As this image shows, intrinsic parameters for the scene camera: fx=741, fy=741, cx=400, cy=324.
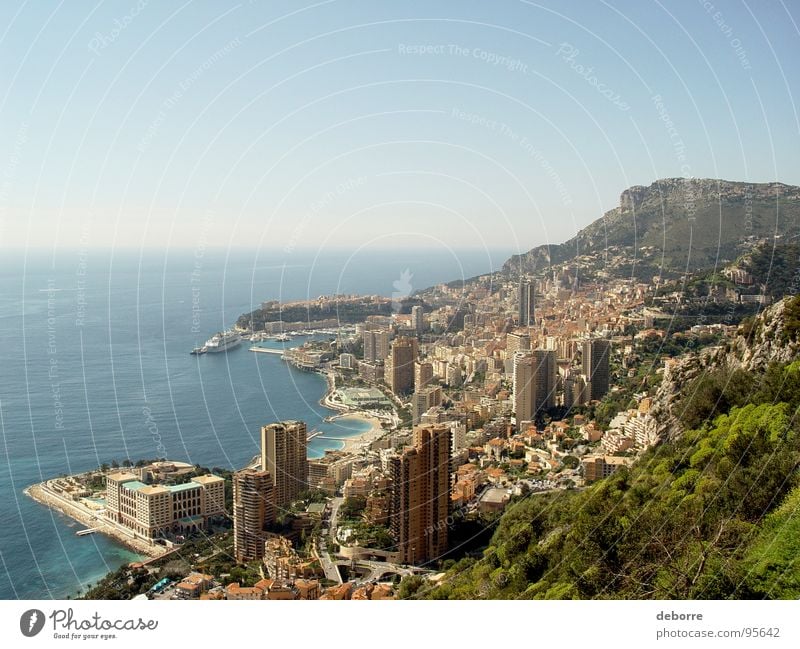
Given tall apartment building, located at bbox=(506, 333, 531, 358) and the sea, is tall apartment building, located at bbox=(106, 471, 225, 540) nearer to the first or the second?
the sea

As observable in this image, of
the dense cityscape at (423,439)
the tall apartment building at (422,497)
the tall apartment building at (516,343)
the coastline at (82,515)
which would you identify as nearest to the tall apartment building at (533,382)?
the dense cityscape at (423,439)

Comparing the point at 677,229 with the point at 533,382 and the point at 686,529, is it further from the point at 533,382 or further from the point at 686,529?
the point at 686,529

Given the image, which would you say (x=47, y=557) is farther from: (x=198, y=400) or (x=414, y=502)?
(x=198, y=400)

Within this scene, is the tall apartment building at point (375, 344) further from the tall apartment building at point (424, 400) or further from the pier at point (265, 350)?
the pier at point (265, 350)

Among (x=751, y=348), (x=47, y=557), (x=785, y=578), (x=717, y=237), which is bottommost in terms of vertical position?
(x=47, y=557)

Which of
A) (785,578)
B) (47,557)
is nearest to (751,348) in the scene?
(785,578)

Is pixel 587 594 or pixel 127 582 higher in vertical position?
pixel 587 594

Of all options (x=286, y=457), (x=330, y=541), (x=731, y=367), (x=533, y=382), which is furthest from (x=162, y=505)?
(x=533, y=382)

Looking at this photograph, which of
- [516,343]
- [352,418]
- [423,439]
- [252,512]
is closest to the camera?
[252,512]
